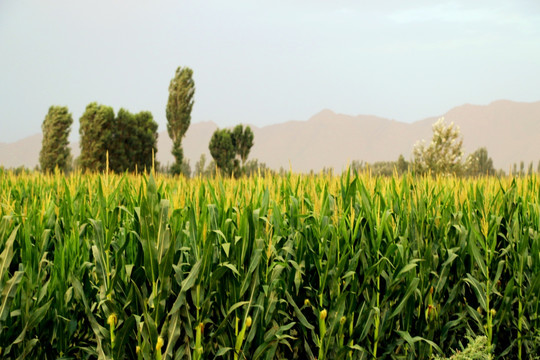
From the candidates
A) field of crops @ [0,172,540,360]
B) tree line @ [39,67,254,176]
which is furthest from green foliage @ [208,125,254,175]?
field of crops @ [0,172,540,360]

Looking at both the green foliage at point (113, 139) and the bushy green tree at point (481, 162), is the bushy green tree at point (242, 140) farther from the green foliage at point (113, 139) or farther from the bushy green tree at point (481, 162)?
the bushy green tree at point (481, 162)

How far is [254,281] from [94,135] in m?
37.7

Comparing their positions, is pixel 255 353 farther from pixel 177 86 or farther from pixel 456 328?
pixel 177 86

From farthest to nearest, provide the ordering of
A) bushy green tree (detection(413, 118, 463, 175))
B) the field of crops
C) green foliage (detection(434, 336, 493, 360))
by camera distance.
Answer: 1. bushy green tree (detection(413, 118, 463, 175))
2. green foliage (detection(434, 336, 493, 360))
3. the field of crops

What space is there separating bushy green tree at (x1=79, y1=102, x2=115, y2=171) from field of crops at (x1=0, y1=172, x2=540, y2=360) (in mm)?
35257

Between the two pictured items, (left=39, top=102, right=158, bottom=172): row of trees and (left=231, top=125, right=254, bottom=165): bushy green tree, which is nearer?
(left=39, top=102, right=158, bottom=172): row of trees

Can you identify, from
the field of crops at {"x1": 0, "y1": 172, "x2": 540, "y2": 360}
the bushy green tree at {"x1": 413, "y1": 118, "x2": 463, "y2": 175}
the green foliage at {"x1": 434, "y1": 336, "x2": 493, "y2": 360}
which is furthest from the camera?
the bushy green tree at {"x1": 413, "y1": 118, "x2": 463, "y2": 175}

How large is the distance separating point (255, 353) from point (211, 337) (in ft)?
1.29

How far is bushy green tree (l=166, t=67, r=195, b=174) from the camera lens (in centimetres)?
4319

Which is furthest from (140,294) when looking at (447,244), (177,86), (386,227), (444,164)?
(177,86)

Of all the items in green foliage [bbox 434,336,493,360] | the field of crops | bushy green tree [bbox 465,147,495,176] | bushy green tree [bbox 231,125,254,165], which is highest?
bushy green tree [bbox 231,125,254,165]

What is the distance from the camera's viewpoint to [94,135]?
127 ft

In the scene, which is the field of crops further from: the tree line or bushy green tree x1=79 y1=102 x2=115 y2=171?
bushy green tree x1=79 y1=102 x2=115 y2=171

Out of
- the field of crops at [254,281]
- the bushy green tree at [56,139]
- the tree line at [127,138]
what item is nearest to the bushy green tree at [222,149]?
the tree line at [127,138]
